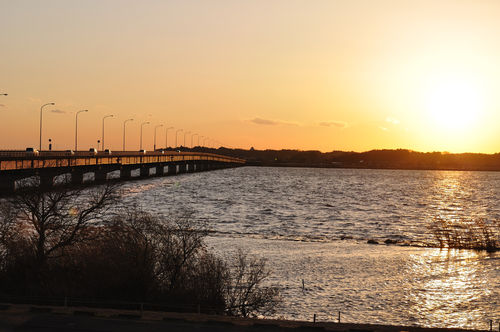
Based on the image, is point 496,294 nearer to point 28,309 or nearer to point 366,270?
point 366,270

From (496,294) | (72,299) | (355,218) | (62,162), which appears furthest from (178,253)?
(62,162)

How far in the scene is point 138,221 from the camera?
4112 centimetres

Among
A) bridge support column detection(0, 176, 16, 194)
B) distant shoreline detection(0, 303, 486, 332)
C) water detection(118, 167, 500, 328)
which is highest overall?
bridge support column detection(0, 176, 16, 194)

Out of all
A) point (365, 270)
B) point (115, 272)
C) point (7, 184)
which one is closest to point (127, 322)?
point (115, 272)

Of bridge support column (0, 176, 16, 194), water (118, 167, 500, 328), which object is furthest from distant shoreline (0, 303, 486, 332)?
bridge support column (0, 176, 16, 194)

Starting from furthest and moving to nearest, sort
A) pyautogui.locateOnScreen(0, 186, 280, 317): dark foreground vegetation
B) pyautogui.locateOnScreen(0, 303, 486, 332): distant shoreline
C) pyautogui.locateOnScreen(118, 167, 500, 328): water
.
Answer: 1. pyautogui.locateOnScreen(118, 167, 500, 328): water
2. pyautogui.locateOnScreen(0, 186, 280, 317): dark foreground vegetation
3. pyautogui.locateOnScreen(0, 303, 486, 332): distant shoreline

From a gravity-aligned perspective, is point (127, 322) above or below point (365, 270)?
above

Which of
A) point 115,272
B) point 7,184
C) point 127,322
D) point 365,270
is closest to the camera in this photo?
point 127,322

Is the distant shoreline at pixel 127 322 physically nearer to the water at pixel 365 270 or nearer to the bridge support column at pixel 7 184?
the water at pixel 365 270

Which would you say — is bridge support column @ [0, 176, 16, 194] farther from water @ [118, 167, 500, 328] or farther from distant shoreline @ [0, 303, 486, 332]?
distant shoreline @ [0, 303, 486, 332]

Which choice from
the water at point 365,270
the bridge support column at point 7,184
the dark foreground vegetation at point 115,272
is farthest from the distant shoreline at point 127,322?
the bridge support column at point 7,184

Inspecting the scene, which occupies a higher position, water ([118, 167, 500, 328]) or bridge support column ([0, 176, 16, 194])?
bridge support column ([0, 176, 16, 194])

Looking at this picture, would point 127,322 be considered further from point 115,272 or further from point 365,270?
point 365,270

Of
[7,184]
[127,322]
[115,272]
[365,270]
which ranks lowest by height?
[365,270]
